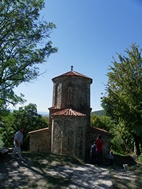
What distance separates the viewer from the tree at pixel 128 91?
21.3m

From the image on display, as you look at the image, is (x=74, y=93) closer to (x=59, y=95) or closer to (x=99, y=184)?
(x=59, y=95)

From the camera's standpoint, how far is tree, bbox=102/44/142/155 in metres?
21.3

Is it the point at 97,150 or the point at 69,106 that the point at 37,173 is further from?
the point at 69,106

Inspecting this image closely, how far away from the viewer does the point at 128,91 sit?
22.2 m

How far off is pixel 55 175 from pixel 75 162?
3.26 m

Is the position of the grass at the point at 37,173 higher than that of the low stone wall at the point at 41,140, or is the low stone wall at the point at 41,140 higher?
the low stone wall at the point at 41,140

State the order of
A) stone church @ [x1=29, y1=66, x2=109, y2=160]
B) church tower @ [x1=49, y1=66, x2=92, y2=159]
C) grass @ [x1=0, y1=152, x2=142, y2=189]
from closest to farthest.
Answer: grass @ [x1=0, y1=152, x2=142, y2=189] < church tower @ [x1=49, y1=66, x2=92, y2=159] < stone church @ [x1=29, y1=66, x2=109, y2=160]

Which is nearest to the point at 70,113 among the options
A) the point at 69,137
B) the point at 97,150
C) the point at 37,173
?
the point at 69,137

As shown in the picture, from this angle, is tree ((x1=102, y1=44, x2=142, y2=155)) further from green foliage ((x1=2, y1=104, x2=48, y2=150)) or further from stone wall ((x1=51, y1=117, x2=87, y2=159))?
green foliage ((x1=2, y1=104, x2=48, y2=150))

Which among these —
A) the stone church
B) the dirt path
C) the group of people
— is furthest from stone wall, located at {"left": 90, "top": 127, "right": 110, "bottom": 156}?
the dirt path

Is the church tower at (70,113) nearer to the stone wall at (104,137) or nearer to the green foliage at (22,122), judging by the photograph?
the stone wall at (104,137)

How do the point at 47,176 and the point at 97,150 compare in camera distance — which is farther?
the point at 97,150

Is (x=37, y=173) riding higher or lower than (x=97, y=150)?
lower

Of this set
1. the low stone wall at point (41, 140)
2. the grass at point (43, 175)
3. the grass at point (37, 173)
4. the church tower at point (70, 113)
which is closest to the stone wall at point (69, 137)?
the church tower at point (70, 113)
